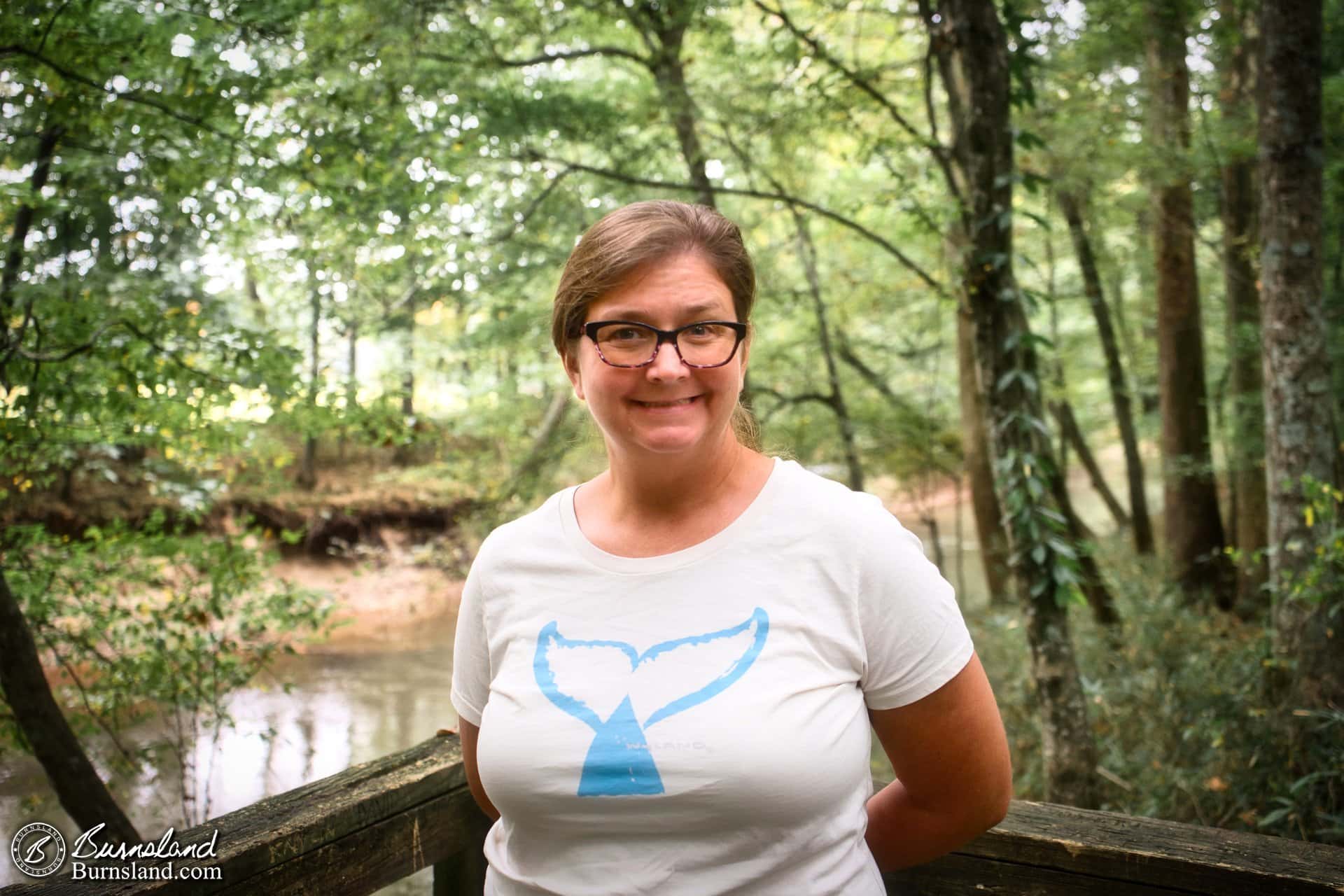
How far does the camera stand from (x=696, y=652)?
138 centimetres

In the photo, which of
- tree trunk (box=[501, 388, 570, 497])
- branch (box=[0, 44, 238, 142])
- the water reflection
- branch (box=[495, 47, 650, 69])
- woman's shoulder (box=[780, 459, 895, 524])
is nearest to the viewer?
woman's shoulder (box=[780, 459, 895, 524])

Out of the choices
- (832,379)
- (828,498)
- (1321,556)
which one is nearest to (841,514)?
(828,498)

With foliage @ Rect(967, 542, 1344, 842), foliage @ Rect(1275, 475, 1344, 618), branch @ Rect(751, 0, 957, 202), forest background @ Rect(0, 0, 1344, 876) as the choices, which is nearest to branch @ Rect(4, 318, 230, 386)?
forest background @ Rect(0, 0, 1344, 876)

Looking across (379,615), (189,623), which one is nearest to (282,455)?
(189,623)

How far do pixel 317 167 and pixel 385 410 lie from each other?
133 cm

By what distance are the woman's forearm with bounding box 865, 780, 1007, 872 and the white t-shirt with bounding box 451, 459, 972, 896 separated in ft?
0.34

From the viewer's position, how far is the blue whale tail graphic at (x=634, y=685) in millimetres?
1322

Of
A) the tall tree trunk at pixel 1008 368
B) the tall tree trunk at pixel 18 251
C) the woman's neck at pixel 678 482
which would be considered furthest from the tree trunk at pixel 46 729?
the tall tree trunk at pixel 1008 368

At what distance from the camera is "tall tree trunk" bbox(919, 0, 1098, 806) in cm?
370

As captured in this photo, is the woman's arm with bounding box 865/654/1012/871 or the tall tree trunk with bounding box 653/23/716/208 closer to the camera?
the woman's arm with bounding box 865/654/1012/871

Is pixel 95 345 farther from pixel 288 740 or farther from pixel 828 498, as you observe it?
pixel 288 740

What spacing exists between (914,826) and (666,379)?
2.69 ft

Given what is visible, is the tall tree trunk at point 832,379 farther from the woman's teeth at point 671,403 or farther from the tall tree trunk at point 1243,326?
the woman's teeth at point 671,403

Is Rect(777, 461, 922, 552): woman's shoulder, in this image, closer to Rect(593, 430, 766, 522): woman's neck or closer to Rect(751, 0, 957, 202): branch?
Rect(593, 430, 766, 522): woman's neck
